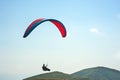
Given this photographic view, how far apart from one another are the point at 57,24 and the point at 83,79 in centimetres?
14824

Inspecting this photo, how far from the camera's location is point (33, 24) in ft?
126

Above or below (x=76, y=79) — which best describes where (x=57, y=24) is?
above

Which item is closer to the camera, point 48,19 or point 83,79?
point 48,19

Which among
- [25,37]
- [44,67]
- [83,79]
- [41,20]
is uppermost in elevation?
[41,20]

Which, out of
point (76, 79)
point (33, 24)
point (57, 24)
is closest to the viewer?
point (33, 24)

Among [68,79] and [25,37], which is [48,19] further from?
[68,79]

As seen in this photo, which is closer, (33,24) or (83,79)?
(33,24)

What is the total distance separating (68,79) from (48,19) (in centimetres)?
14851

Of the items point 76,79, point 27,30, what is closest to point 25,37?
point 27,30

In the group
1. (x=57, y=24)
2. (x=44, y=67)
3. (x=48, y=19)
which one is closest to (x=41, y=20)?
(x=48, y=19)

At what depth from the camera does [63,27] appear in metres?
41.9

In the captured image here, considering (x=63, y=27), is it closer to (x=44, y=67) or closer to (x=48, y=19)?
(x=48, y=19)

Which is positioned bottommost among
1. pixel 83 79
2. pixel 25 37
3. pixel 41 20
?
pixel 83 79

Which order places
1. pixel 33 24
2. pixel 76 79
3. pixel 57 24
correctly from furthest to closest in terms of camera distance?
pixel 76 79 < pixel 57 24 < pixel 33 24
